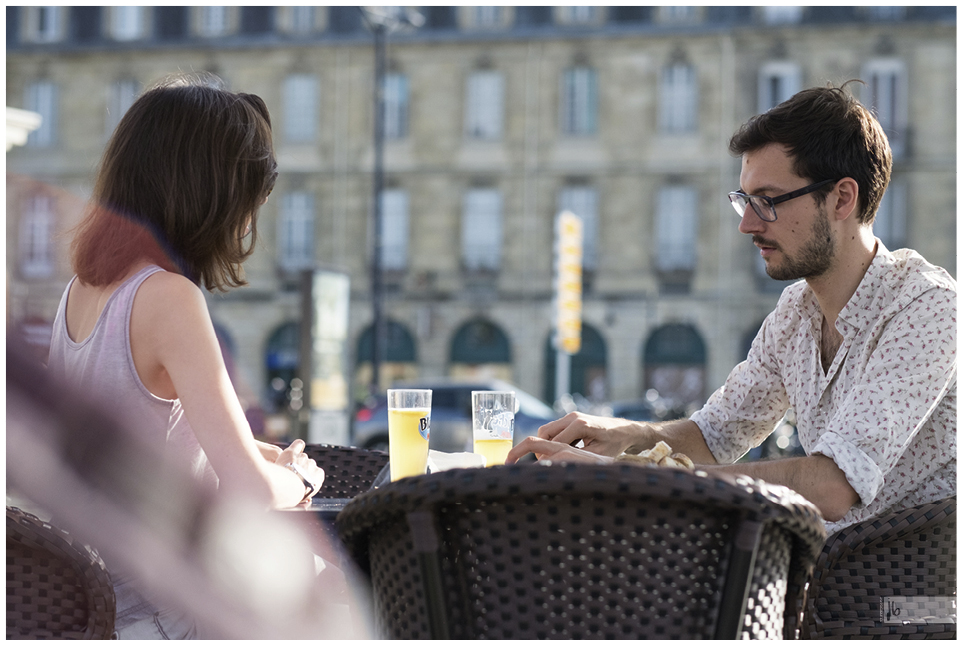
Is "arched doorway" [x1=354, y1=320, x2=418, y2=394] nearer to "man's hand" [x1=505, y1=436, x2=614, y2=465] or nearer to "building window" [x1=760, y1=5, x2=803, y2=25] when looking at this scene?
"building window" [x1=760, y1=5, x2=803, y2=25]

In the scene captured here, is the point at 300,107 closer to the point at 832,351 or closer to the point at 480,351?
the point at 480,351

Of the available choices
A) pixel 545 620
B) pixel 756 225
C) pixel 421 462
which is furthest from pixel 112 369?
pixel 756 225

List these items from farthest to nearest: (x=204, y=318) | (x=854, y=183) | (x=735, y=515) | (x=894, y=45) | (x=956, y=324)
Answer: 1. (x=894, y=45)
2. (x=854, y=183)
3. (x=956, y=324)
4. (x=204, y=318)
5. (x=735, y=515)

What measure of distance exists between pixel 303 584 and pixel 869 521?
1.03 meters

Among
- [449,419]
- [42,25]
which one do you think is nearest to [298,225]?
[42,25]

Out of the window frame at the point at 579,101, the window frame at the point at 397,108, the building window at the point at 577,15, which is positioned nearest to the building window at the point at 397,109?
the window frame at the point at 397,108

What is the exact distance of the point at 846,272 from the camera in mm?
2355

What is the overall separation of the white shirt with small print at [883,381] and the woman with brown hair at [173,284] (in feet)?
3.47

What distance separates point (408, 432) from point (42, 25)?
32105mm

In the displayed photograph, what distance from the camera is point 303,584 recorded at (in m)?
1.82

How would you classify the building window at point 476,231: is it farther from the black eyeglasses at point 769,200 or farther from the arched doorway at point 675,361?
the black eyeglasses at point 769,200

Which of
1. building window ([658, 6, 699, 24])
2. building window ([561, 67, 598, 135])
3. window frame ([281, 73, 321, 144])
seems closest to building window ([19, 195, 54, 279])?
window frame ([281, 73, 321, 144])

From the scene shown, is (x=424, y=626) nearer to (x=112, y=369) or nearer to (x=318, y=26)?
(x=112, y=369)

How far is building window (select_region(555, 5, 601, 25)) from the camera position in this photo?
27.7 metres
